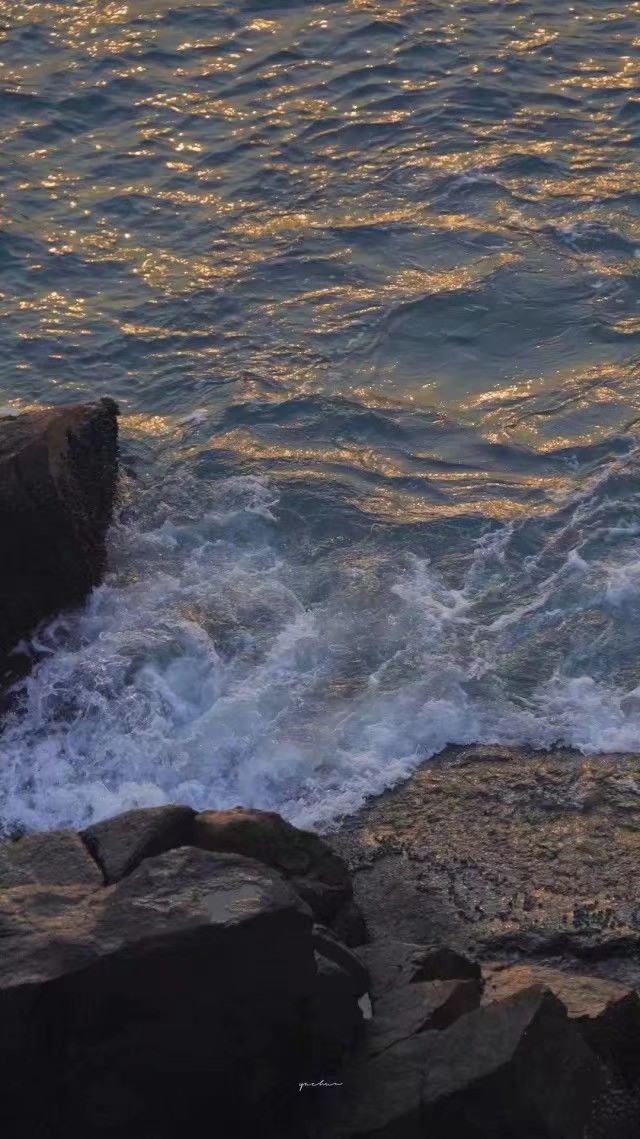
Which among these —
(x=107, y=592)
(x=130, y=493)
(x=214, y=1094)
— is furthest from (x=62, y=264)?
(x=214, y=1094)

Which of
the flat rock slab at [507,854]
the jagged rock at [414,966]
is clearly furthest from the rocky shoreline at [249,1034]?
the flat rock slab at [507,854]

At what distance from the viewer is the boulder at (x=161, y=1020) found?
17.6 ft

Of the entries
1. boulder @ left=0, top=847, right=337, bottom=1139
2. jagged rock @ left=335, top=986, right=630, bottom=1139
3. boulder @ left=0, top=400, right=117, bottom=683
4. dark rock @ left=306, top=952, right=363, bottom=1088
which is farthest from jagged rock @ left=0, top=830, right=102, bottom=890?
boulder @ left=0, top=400, right=117, bottom=683

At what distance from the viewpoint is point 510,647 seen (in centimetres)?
894

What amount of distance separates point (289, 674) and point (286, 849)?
2.48 m

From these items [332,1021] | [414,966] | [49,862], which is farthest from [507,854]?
[49,862]

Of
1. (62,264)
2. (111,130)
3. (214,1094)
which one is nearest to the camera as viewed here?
(214,1094)

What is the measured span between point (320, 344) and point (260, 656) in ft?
12.5

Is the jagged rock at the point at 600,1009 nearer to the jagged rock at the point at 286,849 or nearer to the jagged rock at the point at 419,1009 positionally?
the jagged rock at the point at 419,1009

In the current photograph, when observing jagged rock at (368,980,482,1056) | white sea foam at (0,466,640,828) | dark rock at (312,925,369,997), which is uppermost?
dark rock at (312,925,369,997)

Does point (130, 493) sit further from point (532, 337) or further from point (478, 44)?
point (478, 44)

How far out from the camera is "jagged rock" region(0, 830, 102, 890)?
20.1ft

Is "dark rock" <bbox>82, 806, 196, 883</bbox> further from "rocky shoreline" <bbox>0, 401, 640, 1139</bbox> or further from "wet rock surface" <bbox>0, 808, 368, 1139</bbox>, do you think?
"wet rock surface" <bbox>0, 808, 368, 1139</bbox>

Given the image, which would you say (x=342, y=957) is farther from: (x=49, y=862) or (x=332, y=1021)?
(x=49, y=862)
